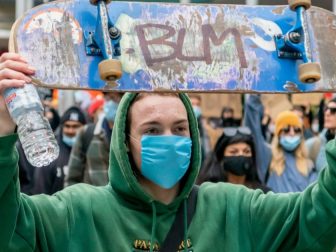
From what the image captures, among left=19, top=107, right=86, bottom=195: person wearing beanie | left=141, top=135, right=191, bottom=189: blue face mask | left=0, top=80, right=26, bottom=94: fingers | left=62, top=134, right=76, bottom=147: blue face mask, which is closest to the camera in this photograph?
left=0, top=80, right=26, bottom=94: fingers

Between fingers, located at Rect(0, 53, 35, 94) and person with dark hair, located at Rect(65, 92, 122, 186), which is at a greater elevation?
fingers, located at Rect(0, 53, 35, 94)

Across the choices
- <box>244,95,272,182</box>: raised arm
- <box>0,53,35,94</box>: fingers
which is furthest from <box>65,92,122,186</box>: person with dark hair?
<box>0,53,35,94</box>: fingers

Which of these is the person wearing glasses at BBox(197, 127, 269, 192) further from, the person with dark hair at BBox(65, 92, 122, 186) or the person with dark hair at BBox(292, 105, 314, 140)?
the person with dark hair at BBox(292, 105, 314, 140)

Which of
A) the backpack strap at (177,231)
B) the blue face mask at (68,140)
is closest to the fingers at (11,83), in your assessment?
the backpack strap at (177,231)

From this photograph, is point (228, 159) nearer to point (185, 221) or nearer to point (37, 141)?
point (185, 221)

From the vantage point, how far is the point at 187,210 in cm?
327

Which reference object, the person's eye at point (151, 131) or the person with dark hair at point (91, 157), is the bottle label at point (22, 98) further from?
the person with dark hair at point (91, 157)

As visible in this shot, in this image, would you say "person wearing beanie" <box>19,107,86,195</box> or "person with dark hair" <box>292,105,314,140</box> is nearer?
"person wearing beanie" <box>19,107,86,195</box>

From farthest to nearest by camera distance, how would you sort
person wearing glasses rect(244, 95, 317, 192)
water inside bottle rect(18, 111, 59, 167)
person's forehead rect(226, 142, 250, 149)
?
person wearing glasses rect(244, 95, 317, 192) → person's forehead rect(226, 142, 250, 149) → water inside bottle rect(18, 111, 59, 167)

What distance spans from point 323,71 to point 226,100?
7022 millimetres

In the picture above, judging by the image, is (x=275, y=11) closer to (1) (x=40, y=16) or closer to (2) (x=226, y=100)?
(1) (x=40, y=16)

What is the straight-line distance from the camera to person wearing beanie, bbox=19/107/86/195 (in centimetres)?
711

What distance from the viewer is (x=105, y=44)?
9.38 ft

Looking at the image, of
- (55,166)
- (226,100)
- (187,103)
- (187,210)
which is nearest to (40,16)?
(187,103)
